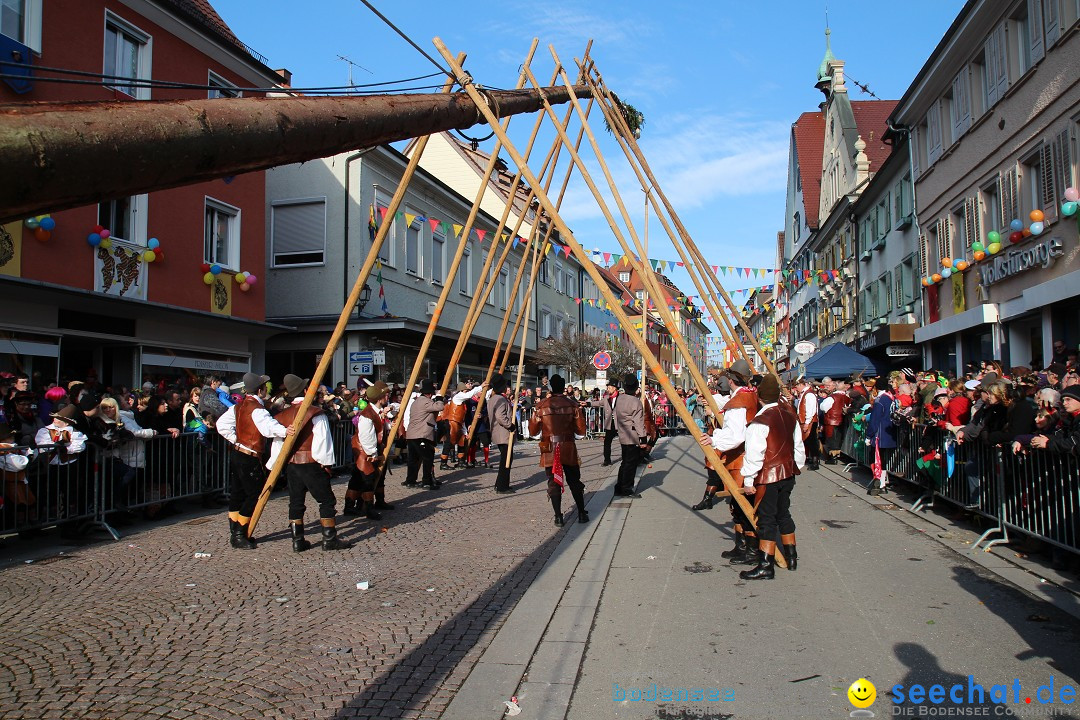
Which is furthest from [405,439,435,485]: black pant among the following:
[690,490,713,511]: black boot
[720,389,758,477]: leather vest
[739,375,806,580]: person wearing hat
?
[739,375,806,580]: person wearing hat

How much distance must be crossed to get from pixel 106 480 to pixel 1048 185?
16.2 meters

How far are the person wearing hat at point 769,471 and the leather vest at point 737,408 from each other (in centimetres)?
30

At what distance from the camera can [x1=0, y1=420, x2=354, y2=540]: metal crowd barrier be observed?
25.8ft

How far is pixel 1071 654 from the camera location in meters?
4.70

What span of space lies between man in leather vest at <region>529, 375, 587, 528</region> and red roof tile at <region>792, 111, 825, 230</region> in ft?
123

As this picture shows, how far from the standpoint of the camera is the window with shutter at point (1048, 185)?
47.6 feet

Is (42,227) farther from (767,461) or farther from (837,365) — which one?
(837,365)

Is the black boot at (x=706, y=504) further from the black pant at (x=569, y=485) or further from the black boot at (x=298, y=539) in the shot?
the black boot at (x=298, y=539)

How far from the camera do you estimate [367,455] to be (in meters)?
9.18

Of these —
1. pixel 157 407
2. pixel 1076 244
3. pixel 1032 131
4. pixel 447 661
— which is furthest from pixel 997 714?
pixel 1032 131

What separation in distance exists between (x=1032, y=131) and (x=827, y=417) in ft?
22.5

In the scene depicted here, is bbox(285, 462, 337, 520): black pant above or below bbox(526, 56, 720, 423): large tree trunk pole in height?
below

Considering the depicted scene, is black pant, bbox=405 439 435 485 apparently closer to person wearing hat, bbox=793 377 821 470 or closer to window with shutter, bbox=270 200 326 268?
person wearing hat, bbox=793 377 821 470

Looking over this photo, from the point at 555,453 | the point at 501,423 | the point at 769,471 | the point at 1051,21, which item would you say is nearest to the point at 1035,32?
the point at 1051,21
